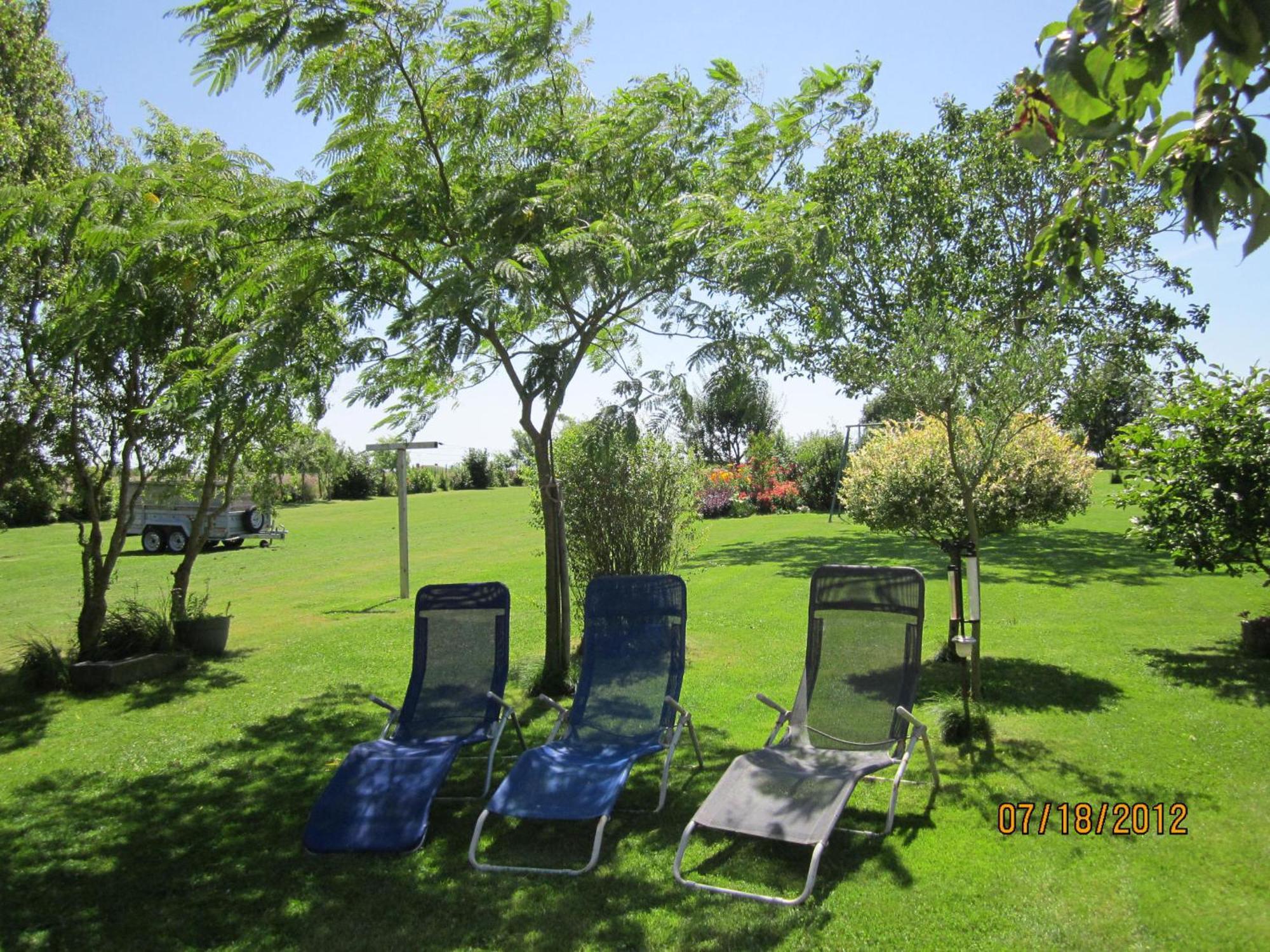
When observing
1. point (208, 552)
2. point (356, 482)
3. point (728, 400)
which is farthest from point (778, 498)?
point (728, 400)

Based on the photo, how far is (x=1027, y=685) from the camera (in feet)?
25.7

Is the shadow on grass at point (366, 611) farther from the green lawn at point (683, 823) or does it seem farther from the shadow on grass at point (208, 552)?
the shadow on grass at point (208, 552)

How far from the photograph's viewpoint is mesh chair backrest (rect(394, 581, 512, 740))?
6.18 metres

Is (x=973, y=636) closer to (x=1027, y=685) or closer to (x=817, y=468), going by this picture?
(x=1027, y=685)

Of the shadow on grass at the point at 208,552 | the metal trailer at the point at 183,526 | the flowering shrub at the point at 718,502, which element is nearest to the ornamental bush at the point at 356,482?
the shadow on grass at the point at 208,552

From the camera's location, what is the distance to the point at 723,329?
22.5 feet

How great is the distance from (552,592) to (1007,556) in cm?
1263

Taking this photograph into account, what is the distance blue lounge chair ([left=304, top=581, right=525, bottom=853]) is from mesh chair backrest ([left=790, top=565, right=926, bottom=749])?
1.94m

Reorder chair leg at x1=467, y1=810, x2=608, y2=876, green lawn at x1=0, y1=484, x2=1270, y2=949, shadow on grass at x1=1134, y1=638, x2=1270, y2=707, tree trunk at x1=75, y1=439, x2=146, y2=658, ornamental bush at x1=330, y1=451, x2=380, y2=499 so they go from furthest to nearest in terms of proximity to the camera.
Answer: ornamental bush at x1=330, y1=451, x2=380, y2=499 < tree trunk at x1=75, y1=439, x2=146, y2=658 < shadow on grass at x1=1134, y1=638, x2=1270, y2=707 < chair leg at x1=467, y1=810, x2=608, y2=876 < green lawn at x1=0, y1=484, x2=1270, y2=949

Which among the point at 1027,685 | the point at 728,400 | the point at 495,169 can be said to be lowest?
the point at 1027,685

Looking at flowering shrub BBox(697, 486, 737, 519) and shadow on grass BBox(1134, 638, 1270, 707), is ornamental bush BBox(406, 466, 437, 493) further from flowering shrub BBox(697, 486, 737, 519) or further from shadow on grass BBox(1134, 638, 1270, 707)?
shadow on grass BBox(1134, 638, 1270, 707)

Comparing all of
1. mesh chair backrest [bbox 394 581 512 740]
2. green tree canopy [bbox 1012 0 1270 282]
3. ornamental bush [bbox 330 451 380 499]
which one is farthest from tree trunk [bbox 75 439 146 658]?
ornamental bush [bbox 330 451 380 499]

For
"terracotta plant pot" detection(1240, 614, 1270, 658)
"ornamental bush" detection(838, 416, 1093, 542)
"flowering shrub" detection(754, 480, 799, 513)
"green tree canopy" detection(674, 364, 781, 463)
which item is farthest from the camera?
"flowering shrub" detection(754, 480, 799, 513)

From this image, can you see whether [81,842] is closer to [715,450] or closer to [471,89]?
[471,89]
